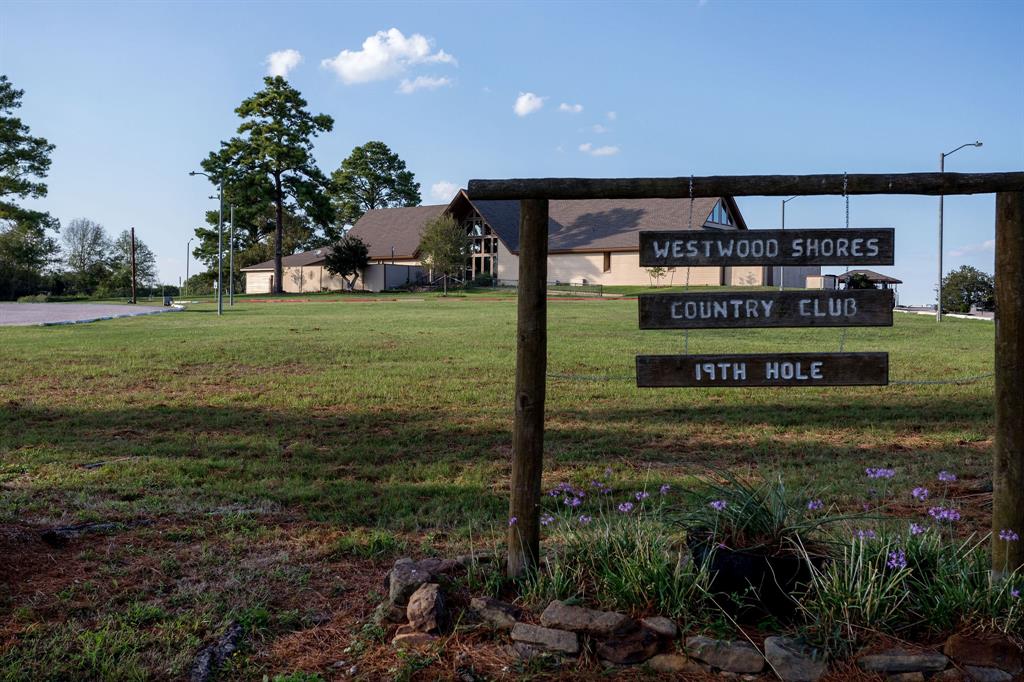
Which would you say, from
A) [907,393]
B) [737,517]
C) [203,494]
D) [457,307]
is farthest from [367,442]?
[457,307]

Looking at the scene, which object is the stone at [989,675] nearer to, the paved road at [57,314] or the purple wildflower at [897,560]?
the purple wildflower at [897,560]

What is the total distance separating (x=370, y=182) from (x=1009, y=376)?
311ft

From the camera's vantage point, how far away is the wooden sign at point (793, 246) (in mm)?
4895

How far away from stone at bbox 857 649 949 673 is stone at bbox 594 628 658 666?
3.12 ft

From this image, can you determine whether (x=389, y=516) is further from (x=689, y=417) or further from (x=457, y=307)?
(x=457, y=307)

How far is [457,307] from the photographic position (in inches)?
1556

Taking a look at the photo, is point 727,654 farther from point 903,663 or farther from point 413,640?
point 413,640

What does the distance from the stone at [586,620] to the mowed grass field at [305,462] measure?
1.86 feet

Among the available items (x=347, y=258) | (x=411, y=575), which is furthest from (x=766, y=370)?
(x=347, y=258)

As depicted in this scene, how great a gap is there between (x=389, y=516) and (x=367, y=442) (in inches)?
118

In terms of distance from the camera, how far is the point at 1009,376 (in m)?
4.67

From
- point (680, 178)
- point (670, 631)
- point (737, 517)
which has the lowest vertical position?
point (670, 631)

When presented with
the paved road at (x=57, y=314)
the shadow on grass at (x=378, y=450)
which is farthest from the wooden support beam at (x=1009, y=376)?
the paved road at (x=57, y=314)

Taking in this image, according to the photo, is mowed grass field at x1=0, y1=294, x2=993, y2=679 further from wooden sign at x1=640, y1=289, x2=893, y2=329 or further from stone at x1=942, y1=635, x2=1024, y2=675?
stone at x1=942, y1=635, x2=1024, y2=675
